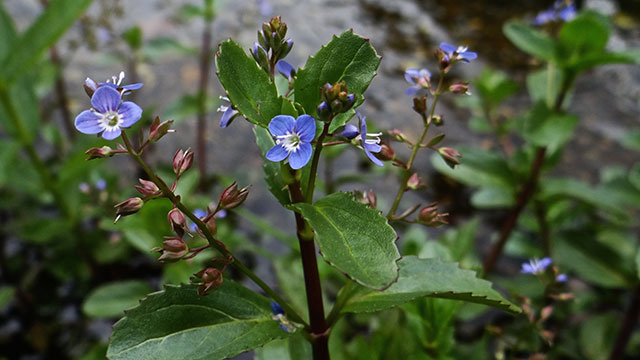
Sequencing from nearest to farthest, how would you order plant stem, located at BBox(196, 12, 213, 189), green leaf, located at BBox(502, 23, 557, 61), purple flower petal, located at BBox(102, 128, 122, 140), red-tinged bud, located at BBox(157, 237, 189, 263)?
purple flower petal, located at BBox(102, 128, 122, 140) < red-tinged bud, located at BBox(157, 237, 189, 263) < green leaf, located at BBox(502, 23, 557, 61) < plant stem, located at BBox(196, 12, 213, 189)

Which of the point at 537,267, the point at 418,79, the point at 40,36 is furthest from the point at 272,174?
the point at 40,36

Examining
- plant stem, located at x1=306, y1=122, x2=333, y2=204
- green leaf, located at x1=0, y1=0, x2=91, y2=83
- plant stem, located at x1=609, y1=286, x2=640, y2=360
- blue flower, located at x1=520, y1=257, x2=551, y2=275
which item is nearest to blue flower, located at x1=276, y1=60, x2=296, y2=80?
plant stem, located at x1=306, y1=122, x2=333, y2=204

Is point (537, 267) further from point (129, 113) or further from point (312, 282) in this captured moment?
point (129, 113)

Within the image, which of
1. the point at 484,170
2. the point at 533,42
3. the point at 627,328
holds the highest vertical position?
the point at 533,42

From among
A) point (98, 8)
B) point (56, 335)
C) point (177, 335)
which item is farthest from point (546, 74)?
point (98, 8)

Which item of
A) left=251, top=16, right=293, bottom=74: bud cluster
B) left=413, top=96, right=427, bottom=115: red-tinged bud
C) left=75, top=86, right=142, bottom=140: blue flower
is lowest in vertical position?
left=413, top=96, right=427, bottom=115: red-tinged bud

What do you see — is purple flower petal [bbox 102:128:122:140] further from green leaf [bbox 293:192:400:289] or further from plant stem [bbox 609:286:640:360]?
plant stem [bbox 609:286:640:360]

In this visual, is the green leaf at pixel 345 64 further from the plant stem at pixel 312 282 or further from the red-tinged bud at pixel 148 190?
the red-tinged bud at pixel 148 190
